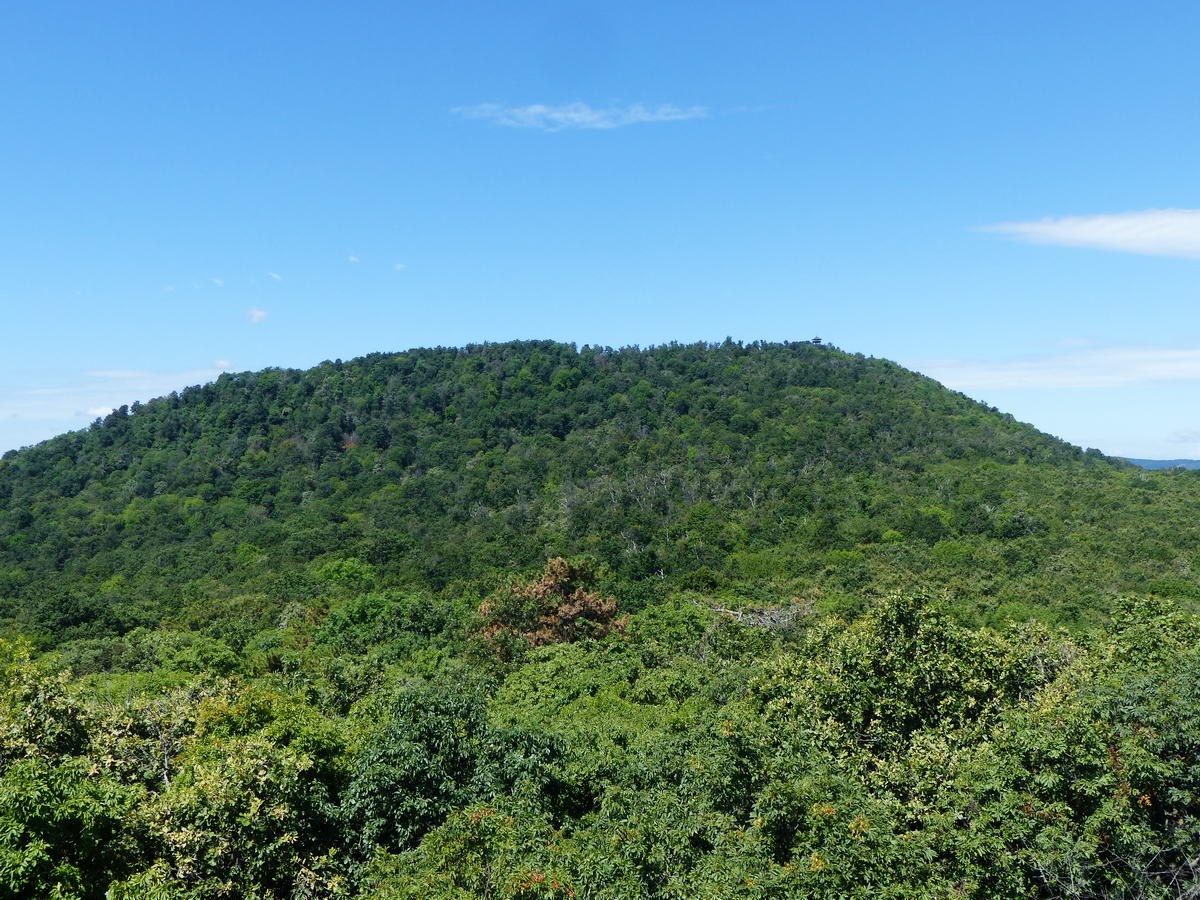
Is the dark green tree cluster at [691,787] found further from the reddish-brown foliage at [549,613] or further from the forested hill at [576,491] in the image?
the forested hill at [576,491]

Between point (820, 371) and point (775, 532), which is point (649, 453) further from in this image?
point (820, 371)

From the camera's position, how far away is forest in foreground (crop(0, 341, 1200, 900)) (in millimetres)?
10547

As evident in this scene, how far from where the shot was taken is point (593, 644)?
30.6m

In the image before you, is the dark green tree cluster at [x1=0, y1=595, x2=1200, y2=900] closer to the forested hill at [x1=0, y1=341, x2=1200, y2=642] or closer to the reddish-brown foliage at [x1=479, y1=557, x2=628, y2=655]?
the reddish-brown foliage at [x1=479, y1=557, x2=628, y2=655]

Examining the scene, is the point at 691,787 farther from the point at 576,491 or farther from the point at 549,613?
the point at 576,491

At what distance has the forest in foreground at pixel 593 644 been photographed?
415 inches

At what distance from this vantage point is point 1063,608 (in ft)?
125

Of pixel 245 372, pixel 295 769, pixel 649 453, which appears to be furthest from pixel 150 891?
pixel 245 372

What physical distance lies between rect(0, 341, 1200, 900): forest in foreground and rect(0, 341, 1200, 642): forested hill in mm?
432

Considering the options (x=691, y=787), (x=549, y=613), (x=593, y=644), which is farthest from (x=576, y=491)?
(x=691, y=787)

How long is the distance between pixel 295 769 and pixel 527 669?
1577cm

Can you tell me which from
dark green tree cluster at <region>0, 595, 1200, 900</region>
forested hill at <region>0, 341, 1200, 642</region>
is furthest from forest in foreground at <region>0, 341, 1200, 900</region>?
forested hill at <region>0, 341, 1200, 642</region>

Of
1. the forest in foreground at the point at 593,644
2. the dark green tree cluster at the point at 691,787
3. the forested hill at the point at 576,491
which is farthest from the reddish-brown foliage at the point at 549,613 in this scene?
the dark green tree cluster at the point at 691,787

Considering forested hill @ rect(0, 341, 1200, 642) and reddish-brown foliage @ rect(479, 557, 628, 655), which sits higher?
forested hill @ rect(0, 341, 1200, 642)
